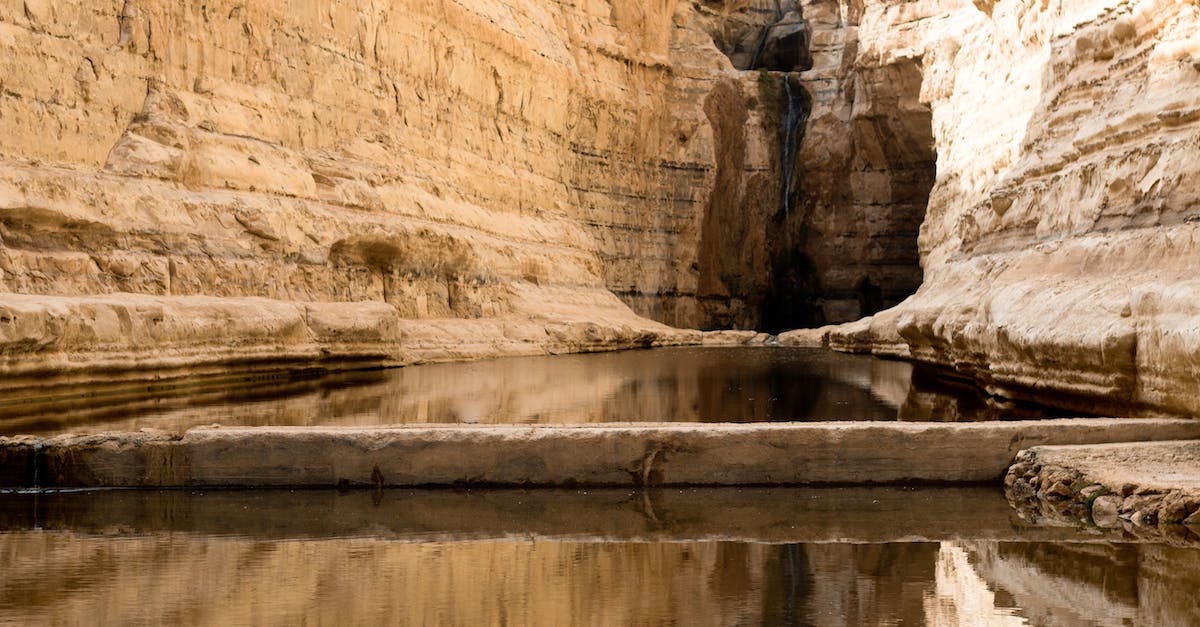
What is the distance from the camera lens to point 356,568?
4000 mm

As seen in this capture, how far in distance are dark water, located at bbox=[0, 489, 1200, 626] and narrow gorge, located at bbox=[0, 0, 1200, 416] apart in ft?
7.67

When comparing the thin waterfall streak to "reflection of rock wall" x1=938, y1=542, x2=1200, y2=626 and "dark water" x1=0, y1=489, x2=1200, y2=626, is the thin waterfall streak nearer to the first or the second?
"dark water" x1=0, y1=489, x2=1200, y2=626

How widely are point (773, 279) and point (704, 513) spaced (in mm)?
31500

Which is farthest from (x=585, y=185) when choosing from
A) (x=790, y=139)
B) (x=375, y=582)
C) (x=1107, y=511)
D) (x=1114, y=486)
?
(x=375, y=582)

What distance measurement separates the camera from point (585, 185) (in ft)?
98.7

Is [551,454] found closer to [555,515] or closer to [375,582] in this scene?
[555,515]

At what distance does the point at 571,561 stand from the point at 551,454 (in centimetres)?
166

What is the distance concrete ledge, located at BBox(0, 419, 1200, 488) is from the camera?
5742 millimetres

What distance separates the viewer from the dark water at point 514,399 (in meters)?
8.59

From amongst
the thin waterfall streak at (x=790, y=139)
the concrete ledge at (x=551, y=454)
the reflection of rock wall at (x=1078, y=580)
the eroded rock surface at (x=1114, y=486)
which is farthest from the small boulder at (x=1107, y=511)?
the thin waterfall streak at (x=790, y=139)

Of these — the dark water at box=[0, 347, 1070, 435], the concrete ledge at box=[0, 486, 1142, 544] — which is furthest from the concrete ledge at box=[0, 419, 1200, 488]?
the dark water at box=[0, 347, 1070, 435]

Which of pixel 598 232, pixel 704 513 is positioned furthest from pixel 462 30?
pixel 704 513

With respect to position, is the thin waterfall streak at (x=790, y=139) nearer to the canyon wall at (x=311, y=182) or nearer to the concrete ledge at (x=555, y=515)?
the canyon wall at (x=311, y=182)

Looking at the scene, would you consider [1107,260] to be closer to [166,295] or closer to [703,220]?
[166,295]
